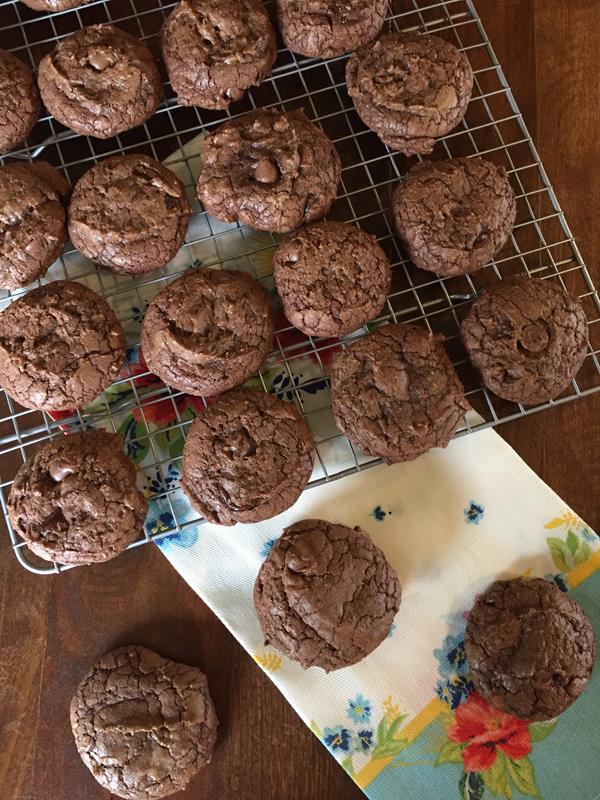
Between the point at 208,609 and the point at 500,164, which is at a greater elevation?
the point at 500,164

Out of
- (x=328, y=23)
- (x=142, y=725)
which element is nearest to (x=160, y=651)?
(x=142, y=725)

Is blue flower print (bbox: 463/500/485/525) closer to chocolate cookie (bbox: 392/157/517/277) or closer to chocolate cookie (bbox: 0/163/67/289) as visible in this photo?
chocolate cookie (bbox: 392/157/517/277)

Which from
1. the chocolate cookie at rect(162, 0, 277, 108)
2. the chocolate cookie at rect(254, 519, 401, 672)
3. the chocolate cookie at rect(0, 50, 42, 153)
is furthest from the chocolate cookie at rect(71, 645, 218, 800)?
the chocolate cookie at rect(162, 0, 277, 108)

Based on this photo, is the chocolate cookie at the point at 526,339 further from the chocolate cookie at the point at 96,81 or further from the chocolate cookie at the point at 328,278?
the chocolate cookie at the point at 96,81

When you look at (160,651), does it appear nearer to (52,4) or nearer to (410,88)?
(410,88)

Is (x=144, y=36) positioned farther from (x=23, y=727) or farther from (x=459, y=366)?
(x=23, y=727)

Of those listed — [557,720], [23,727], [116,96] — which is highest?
[116,96]

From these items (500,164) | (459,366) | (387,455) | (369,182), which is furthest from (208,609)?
(500,164)
